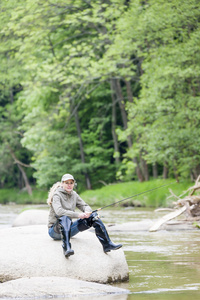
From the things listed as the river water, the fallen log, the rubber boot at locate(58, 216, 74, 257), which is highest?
the rubber boot at locate(58, 216, 74, 257)

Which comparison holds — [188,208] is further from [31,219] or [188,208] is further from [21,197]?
[21,197]

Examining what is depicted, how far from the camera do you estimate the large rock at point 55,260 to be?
7.36 meters

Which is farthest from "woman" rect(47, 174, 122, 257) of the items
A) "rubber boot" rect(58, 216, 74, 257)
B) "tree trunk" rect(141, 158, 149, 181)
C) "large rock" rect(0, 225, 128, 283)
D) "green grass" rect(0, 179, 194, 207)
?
"tree trunk" rect(141, 158, 149, 181)

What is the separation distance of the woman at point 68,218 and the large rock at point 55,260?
0.15 metres

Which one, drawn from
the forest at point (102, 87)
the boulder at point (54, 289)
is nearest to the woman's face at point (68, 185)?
the boulder at point (54, 289)

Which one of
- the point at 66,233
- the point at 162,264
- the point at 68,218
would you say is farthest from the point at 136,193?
the point at 66,233

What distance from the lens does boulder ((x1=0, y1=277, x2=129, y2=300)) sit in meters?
6.65

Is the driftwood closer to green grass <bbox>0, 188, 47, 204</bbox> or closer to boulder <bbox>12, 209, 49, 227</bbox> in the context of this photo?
boulder <bbox>12, 209, 49, 227</bbox>

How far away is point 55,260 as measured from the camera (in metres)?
7.55

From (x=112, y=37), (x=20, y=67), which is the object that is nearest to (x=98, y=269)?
(x=112, y=37)

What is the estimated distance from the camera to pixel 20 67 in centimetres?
3469

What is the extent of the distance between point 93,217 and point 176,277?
4.37ft

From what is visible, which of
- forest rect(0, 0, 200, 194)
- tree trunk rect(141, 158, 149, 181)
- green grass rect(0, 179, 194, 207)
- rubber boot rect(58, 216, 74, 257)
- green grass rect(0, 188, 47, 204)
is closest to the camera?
rubber boot rect(58, 216, 74, 257)

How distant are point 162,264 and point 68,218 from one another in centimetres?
195
